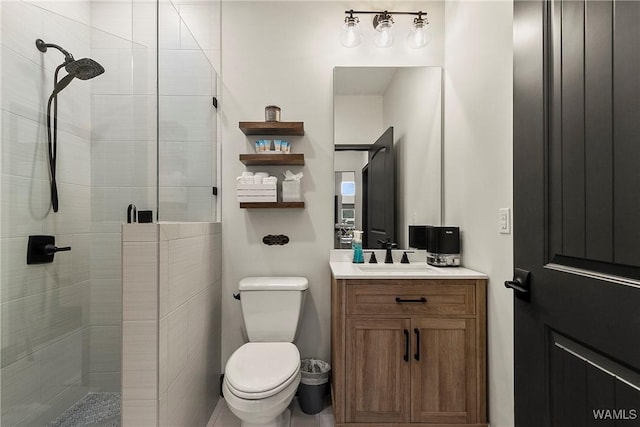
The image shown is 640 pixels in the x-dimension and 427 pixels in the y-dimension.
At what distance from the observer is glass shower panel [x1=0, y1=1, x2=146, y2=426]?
1344 mm

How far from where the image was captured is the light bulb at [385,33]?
2256 millimetres

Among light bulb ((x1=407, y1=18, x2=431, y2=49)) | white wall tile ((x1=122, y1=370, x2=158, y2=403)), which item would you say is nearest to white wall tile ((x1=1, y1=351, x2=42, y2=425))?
white wall tile ((x1=122, y1=370, x2=158, y2=403))

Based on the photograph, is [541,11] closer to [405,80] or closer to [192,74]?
[405,80]

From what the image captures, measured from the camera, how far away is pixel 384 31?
229cm

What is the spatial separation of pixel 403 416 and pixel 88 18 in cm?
273

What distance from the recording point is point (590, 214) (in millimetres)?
781

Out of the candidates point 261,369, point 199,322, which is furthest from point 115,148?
point 261,369

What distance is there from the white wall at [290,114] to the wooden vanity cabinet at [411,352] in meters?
0.63

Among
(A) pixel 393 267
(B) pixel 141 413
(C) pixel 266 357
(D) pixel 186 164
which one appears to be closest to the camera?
(B) pixel 141 413

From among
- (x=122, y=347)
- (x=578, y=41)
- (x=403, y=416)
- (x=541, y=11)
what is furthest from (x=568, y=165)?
(x=122, y=347)

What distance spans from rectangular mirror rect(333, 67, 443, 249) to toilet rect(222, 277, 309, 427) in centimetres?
62

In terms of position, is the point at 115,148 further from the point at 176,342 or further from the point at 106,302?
the point at 176,342

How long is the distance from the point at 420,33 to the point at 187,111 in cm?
158

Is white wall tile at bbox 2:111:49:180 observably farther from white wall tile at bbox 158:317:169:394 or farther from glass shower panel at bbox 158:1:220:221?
white wall tile at bbox 158:317:169:394
